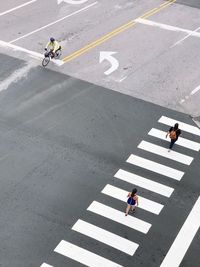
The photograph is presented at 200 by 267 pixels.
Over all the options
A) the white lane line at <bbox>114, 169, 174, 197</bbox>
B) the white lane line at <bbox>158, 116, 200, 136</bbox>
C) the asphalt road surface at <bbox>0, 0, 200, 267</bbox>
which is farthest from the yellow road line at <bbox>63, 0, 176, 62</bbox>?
the white lane line at <bbox>114, 169, 174, 197</bbox>

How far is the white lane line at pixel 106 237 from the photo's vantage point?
800 inches

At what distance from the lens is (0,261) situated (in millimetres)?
19391

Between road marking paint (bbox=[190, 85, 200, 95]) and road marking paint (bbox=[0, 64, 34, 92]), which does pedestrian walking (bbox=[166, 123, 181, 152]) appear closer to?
road marking paint (bbox=[190, 85, 200, 95])

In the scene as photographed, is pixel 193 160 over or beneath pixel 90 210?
over

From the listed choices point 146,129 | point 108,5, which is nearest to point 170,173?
point 146,129

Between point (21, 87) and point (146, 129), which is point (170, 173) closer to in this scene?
point (146, 129)

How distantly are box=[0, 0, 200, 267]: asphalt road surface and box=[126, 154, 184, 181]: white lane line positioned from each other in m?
0.05

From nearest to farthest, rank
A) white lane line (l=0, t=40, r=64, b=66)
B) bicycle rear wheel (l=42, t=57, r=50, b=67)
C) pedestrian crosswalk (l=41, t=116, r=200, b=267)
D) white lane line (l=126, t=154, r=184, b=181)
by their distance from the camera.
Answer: pedestrian crosswalk (l=41, t=116, r=200, b=267), white lane line (l=126, t=154, r=184, b=181), bicycle rear wheel (l=42, t=57, r=50, b=67), white lane line (l=0, t=40, r=64, b=66)

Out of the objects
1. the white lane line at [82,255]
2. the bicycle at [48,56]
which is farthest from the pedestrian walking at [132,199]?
the bicycle at [48,56]

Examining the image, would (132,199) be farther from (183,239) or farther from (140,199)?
(183,239)

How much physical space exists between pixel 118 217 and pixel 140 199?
1490mm

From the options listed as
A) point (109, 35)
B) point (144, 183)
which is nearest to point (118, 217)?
point (144, 183)

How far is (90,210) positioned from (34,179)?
3.02 meters

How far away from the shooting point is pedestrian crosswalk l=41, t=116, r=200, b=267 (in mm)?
20094
